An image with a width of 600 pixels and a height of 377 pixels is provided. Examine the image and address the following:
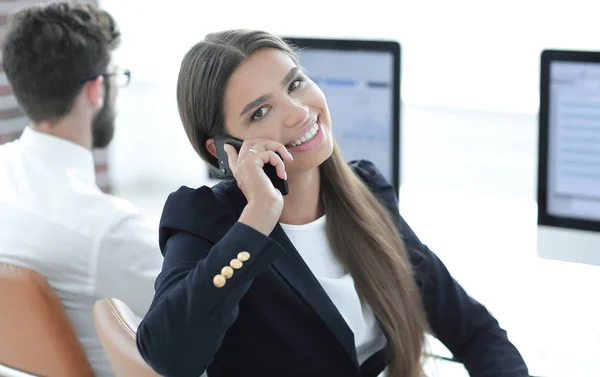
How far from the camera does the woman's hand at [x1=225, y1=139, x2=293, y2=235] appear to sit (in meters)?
1.52

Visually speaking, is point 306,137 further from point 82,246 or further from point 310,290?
point 82,246

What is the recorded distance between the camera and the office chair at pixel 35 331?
A: 1796 millimetres

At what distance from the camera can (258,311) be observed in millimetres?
1614

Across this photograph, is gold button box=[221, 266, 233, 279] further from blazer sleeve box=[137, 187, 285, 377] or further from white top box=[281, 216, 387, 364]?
white top box=[281, 216, 387, 364]

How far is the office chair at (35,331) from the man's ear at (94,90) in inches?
24.2

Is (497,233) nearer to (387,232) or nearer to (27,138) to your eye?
(387,232)

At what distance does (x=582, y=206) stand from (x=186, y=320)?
1137 mm

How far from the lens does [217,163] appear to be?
178 centimetres

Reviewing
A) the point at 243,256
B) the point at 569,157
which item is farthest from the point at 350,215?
the point at 569,157

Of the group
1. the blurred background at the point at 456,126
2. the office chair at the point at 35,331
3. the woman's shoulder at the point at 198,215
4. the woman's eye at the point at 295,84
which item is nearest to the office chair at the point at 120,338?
the woman's shoulder at the point at 198,215

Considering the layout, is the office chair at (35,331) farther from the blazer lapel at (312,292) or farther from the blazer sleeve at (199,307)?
the blazer lapel at (312,292)

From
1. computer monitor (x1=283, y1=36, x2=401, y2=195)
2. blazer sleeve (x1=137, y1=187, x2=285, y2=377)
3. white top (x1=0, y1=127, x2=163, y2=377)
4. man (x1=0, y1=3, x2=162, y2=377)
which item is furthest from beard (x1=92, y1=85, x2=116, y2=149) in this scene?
blazer sleeve (x1=137, y1=187, x2=285, y2=377)

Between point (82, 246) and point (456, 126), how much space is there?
195 cm

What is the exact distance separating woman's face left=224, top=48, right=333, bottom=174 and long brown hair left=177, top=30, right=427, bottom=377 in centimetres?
2
